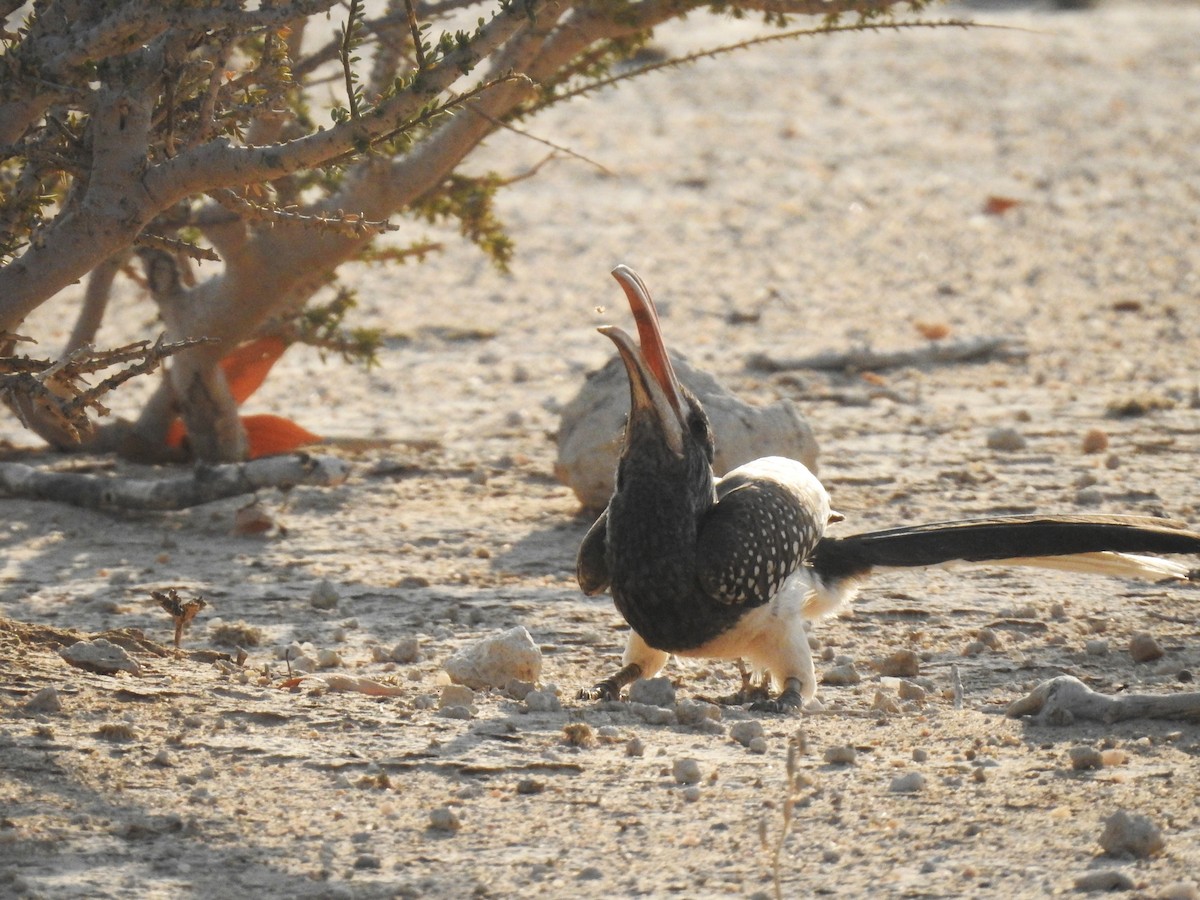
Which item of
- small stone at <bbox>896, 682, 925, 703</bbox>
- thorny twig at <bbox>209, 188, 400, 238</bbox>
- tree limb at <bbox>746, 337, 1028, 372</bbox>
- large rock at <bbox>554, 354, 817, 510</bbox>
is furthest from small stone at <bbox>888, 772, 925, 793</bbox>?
tree limb at <bbox>746, 337, 1028, 372</bbox>

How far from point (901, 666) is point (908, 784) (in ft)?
3.88

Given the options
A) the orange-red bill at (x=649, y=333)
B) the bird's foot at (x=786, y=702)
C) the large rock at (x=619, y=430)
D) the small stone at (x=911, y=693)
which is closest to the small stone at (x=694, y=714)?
the bird's foot at (x=786, y=702)

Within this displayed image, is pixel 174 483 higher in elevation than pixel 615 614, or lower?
higher

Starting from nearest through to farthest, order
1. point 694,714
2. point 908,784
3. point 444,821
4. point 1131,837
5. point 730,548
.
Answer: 1. point 1131,837
2. point 444,821
3. point 908,784
4. point 694,714
5. point 730,548

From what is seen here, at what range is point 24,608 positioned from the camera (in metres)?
4.90

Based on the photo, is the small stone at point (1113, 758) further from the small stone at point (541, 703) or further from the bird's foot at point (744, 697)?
the small stone at point (541, 703)

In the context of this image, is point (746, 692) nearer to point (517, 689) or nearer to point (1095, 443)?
point (517, 689)

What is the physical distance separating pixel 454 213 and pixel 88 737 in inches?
135

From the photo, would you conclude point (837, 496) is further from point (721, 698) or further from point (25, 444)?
point (25, 444)

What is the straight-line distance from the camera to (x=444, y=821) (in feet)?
10.3

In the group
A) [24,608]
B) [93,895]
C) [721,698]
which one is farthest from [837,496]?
[93,895]

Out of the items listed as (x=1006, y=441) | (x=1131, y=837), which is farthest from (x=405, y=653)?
(x=1006, y=441)

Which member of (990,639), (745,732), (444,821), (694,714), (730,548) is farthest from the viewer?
(990,639)

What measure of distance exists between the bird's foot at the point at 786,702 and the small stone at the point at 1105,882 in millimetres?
1236
